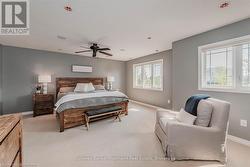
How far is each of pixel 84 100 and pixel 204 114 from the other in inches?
110

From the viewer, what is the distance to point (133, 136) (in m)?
2.71

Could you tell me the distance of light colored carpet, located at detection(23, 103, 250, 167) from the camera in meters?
1.84

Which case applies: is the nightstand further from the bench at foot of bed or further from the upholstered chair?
the upholstered chair

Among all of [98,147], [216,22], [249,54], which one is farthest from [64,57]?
[249,54]

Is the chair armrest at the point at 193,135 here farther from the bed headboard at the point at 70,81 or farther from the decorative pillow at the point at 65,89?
the bed headboard at the point at 70,81

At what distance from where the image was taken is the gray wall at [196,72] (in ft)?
8.10

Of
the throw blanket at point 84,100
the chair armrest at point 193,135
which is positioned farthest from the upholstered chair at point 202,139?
the throw blanket at point 84,100

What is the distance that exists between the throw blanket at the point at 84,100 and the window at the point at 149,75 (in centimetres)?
202

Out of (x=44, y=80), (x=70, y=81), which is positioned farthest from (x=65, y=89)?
(x=44, y=80)

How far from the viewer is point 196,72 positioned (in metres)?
3.28

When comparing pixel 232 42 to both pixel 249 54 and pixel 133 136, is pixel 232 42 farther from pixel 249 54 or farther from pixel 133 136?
pixel 133 136

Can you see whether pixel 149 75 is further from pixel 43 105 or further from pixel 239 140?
pixel 43 105

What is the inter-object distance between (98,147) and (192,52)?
10.8ft

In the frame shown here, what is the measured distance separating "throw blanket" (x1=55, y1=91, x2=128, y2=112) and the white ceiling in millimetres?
1672
